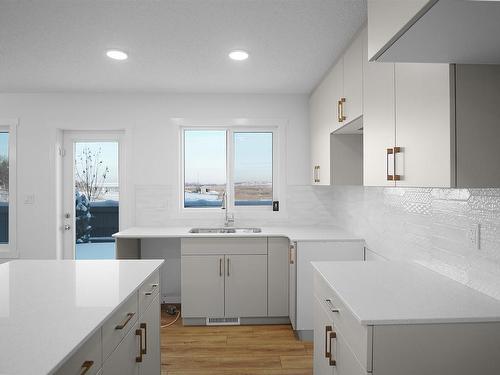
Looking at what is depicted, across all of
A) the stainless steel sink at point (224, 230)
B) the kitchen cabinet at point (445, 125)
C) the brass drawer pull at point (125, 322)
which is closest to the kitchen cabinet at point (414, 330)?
the kitchen cabinet at point (445, 125)

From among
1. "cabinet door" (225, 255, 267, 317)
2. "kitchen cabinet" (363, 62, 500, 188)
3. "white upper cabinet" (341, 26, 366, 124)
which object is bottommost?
"cabinet door" (225, 255, 267, 317)

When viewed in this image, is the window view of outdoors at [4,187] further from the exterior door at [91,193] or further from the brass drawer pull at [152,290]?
the brass drawer pull at [152,290]

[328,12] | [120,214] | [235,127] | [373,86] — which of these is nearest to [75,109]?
[120,214]

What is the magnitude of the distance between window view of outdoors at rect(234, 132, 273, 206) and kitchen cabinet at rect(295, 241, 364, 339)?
1185 millimetres

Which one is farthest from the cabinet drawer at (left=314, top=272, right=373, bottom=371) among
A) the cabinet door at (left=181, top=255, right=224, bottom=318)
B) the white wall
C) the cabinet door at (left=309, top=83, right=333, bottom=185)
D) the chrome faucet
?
the white wall

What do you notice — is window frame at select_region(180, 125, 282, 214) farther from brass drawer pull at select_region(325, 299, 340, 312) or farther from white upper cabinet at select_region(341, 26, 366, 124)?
brass drawer pull at select_region(325, 299, 340, 312)

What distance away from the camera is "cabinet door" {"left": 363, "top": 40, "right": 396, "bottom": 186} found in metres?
1.71

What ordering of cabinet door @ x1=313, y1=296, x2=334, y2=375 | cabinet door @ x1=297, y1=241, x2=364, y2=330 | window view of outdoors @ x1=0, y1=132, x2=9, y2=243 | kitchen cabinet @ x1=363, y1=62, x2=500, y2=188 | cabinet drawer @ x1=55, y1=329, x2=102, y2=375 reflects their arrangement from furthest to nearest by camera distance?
window view of outdoors @ x1=0, y1=132, x2=9, y2=243
cabinet door @ x1=297, y1=241, x2=364, y2=330
cabinet door @ x1=313, y1=296, x2=334, y2=375
kitchen cabinet @ x1=363, y1=62, x2=500, y2=188
cabinet drawer @ x1=55, y1=329, x2=102, y2=375

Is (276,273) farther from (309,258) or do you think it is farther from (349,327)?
(349,327)

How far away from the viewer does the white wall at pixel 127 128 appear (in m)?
3.83

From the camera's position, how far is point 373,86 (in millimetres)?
1941

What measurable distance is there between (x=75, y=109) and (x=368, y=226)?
3.35 metres

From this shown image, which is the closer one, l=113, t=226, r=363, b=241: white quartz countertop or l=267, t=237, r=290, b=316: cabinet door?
l=113, t=226, r=363, b=241: white quartz countertop

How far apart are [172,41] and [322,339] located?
7.25 feet
